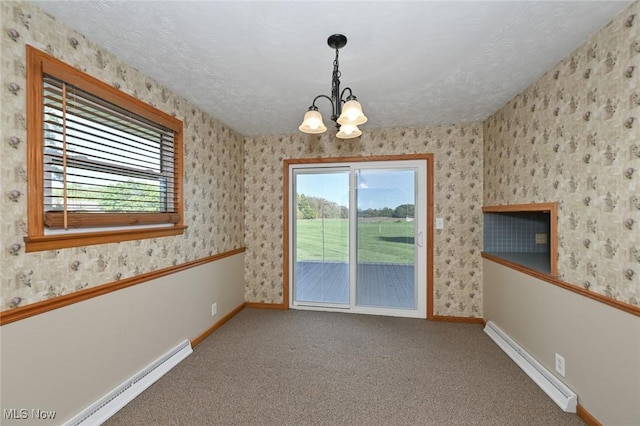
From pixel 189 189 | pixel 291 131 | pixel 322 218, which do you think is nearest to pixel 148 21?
pixel 189 189

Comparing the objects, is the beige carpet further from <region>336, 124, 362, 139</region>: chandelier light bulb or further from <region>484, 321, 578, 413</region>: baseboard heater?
<region>336, 124, 362, 139</region>: chandelier light bulb

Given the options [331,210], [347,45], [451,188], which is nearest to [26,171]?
[347,45]

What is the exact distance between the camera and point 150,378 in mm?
2199

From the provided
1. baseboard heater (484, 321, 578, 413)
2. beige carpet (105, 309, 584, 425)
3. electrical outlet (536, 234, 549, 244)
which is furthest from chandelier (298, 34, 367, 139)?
electrical outlet (536, 234, 549, 244)

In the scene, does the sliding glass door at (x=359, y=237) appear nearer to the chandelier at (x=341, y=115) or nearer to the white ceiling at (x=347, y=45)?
the white ceiling at (x=347, y=45)

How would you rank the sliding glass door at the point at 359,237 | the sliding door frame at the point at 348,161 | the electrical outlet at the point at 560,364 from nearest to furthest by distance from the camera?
the electrical outlet at the point at 560,364, the sliding door frame at the point at 348,161, the sliding glass door at the point at 359,237

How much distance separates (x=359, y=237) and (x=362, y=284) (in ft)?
2.14

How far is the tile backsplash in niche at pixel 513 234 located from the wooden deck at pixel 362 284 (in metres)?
1.04

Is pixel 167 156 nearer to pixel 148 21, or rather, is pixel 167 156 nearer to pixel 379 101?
pixel 148 21

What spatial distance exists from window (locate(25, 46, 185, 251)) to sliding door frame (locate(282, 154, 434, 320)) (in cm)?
161

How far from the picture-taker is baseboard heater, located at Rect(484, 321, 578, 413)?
189 cm

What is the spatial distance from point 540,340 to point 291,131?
11.2 feet

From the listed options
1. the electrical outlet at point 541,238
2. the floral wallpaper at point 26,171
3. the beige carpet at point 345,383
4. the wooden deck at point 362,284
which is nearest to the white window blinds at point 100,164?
the floral wallpaper at point 26,171

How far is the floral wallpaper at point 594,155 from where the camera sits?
149 centimetres
